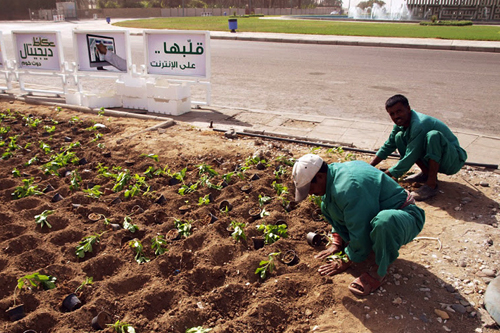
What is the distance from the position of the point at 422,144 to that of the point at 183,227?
2.76 metres

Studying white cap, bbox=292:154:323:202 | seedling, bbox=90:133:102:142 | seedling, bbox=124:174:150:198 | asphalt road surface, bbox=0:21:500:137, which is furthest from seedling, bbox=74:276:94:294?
asphalt road surface, bbox=0:21:500:137

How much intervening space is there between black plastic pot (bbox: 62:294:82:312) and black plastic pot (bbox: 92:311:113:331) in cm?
25

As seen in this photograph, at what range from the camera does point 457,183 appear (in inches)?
208

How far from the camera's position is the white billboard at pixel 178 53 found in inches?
338

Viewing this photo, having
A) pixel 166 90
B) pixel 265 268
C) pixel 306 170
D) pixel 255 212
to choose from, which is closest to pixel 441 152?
pixel 255 212

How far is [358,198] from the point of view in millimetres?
3154

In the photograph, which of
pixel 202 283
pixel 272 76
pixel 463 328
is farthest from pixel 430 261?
pixel 272 76

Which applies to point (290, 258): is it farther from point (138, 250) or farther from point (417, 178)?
point (417, 178)

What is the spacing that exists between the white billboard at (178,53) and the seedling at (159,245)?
17.3 ft

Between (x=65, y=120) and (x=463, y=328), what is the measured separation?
23.2 ft

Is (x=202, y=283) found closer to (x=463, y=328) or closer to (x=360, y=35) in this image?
(x=463, y=328)

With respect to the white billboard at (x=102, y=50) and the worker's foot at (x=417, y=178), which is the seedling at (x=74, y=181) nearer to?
the worker's foot at (x=417, y=178)

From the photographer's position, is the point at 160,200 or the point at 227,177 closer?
the point at 160,200

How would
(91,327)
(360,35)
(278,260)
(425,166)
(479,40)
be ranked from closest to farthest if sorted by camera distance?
(91,327), (278,260), (425,166), (479,40), (360,35)
